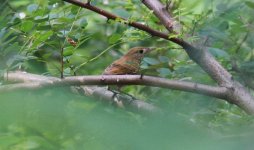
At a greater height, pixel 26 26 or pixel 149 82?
pixel 26 26

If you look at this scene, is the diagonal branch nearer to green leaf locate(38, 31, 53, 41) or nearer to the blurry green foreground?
green leaf locate(38, 31, 53, 41)

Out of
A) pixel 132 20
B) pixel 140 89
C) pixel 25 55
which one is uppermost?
pixel 132 20

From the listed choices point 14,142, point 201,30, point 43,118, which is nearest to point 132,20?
point 201,30

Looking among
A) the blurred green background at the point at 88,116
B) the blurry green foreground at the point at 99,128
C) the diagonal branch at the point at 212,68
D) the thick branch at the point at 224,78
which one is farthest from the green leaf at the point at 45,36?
the blurry green foreground at the point at 99,128

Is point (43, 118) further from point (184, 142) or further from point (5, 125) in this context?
point (184, 142)

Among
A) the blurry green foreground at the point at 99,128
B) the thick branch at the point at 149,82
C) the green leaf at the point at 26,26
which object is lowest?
the thick branch at the point at 149,82

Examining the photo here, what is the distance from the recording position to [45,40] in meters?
1.22

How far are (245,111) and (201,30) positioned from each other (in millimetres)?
236

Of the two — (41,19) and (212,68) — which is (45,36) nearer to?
(41,19)

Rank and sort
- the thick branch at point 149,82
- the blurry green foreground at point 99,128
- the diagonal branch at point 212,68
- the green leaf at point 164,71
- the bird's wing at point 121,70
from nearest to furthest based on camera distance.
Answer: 1. the blurry green foreground at point 99,128
2. the thick branch at point 149,82
3. the diagonal branch at point 212,68
4. the bird's wing at point 121,70
5. the green leaf at point 164,71

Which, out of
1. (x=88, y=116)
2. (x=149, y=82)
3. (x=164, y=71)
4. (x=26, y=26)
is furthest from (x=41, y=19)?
(x=88, y=116)

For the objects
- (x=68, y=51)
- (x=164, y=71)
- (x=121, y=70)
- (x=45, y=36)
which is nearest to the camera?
(x=45, y=36)

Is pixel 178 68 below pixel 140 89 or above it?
above

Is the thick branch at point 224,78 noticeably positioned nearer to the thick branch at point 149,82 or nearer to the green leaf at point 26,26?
the thick branch at point 149,82
